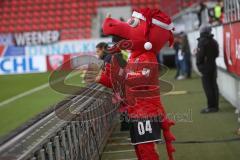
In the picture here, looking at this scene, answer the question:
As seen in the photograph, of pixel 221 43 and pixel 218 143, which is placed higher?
pixel 221 43

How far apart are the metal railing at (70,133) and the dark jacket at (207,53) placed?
2747 mm

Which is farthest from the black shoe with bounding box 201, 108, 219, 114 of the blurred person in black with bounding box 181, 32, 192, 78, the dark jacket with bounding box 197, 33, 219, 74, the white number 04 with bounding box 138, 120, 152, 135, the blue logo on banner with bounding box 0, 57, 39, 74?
the blue logo on banner with bounding box 0, 57, 39, 74

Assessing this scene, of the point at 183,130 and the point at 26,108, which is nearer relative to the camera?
the point at 183,130

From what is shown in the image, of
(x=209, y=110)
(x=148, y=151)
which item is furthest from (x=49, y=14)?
(x=148, y=151)

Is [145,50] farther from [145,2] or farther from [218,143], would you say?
[145,2]

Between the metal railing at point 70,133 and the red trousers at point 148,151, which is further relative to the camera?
the red trousers at point 148,151

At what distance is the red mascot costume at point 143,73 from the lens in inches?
201

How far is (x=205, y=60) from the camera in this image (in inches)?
413

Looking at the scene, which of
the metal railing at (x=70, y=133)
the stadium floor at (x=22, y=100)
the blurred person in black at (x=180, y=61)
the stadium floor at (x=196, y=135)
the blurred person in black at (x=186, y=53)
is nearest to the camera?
the metal railing at (x=70, y=133)

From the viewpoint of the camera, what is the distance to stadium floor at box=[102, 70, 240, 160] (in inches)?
280

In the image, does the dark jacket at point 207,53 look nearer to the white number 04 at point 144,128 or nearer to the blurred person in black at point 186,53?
the white number 04 at point 144,128

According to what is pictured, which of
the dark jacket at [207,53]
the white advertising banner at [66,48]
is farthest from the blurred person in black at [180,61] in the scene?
the white advertising banner at [66,48]

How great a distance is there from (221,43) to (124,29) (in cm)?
734

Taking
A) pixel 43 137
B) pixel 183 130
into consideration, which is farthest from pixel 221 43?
pixel 43 137
